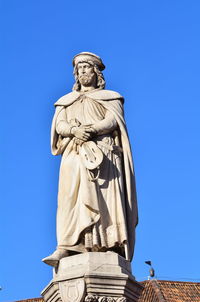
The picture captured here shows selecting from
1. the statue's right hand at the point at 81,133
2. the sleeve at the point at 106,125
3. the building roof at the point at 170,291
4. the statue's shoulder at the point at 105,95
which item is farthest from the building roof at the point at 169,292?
the statue's right hand at the point at 81,133

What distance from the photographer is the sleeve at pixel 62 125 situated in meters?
12.1

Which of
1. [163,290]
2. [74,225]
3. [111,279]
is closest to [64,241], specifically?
[74,225]

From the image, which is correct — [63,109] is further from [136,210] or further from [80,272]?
[80,272]

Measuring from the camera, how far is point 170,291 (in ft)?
147

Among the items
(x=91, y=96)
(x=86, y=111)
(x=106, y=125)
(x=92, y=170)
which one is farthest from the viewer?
(x=91, y=96)

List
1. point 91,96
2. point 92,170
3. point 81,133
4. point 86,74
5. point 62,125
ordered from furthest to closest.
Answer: point 86,74
point 91,96
point 62,125
point 81,133
point 92,170

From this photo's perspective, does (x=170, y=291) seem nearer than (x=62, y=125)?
No

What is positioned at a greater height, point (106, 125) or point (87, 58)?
point (87, 58)

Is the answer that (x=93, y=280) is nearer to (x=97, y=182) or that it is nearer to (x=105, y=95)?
(x=97, y=182)

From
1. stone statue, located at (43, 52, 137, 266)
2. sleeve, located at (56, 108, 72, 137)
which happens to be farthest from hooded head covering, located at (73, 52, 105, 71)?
sleeve, located at (56, 108, 72, 137)

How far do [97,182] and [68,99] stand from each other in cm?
172

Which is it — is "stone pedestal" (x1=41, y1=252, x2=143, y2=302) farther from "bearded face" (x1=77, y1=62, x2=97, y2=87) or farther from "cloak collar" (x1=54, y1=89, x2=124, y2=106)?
"bearded face" (x1=77, y1=62, x2=97, y2=87)

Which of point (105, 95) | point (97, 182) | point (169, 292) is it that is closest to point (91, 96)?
point (105, 95)

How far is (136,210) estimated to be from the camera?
12.0 meters
